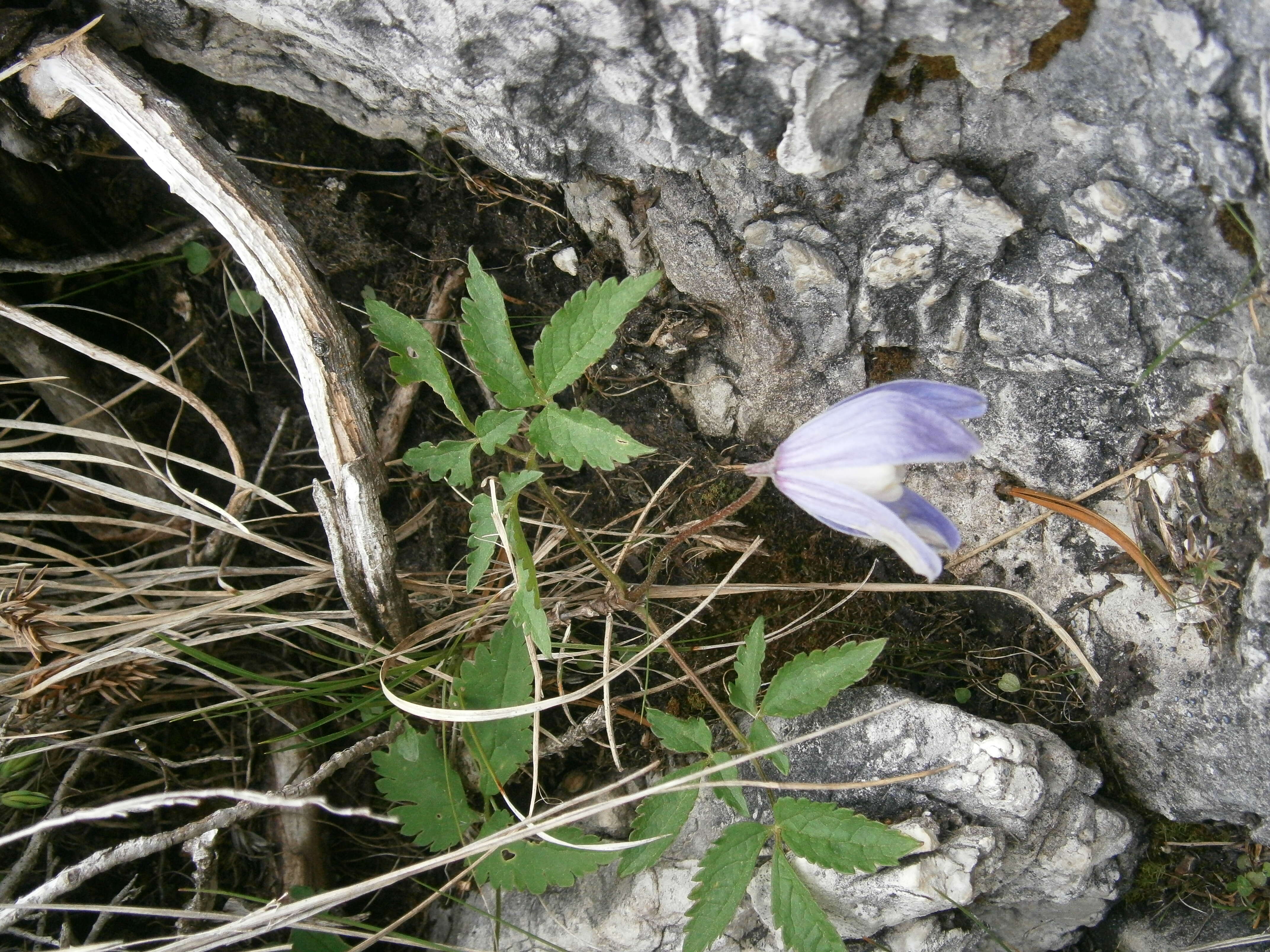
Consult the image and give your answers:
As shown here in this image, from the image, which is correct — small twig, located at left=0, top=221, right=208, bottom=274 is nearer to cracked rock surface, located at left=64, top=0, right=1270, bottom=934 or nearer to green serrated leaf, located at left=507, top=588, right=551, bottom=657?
cracked rock surface, located at left=64, top=0, right=1270, bottom=934

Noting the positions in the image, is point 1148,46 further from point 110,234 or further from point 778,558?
point 110,234

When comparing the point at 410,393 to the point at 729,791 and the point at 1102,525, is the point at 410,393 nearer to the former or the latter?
the point at 729,791

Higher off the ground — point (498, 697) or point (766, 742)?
point (498, 697)

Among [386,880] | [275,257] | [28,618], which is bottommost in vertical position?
[386,880]

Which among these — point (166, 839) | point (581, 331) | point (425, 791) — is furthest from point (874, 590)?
point (166, 839)

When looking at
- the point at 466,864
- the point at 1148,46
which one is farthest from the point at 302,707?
the point at 1148,46

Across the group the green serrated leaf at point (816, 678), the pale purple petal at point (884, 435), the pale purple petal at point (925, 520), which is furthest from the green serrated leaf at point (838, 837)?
the pale purple petal at point (884, 435)

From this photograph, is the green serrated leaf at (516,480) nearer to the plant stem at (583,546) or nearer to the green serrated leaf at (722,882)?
the plant stem at (583,546)

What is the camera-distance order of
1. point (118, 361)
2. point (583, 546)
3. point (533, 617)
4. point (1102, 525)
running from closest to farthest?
point (533, 617) → point (1102, 525) → point (583, 546) → point (118, 361)
